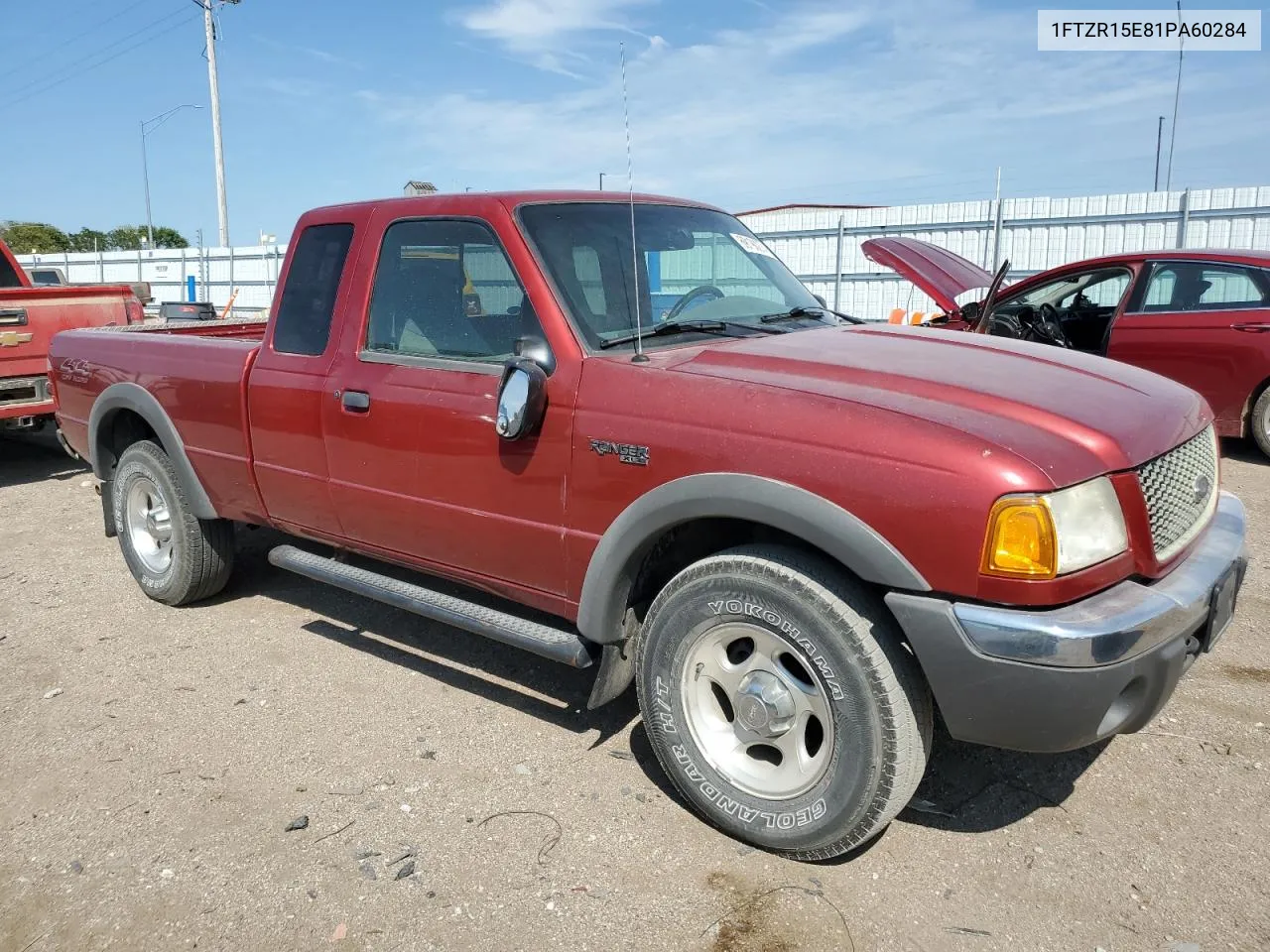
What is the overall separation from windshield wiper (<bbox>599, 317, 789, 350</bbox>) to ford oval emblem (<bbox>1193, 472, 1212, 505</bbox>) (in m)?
1.43

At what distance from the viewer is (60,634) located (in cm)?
472

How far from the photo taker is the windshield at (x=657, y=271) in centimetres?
330

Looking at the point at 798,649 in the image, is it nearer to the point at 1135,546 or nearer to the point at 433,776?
the point at 1135,546

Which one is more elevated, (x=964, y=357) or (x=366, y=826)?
(x=964, y=357)

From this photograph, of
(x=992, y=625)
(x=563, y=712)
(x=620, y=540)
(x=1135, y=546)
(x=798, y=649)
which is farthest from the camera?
(x=563, y=712)

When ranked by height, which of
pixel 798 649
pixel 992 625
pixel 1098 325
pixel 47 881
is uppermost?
pixel 1098 325

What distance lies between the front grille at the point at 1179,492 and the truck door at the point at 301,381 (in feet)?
9.65

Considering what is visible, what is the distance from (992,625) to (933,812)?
3.40 feet

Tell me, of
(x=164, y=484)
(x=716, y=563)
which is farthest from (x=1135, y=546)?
(x=164, y=484)

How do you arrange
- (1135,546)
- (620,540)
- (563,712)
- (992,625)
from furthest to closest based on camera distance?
(563,712)
(620,540)
(1135,546)
(992,625)

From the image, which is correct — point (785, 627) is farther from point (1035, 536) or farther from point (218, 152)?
point (218, 152)

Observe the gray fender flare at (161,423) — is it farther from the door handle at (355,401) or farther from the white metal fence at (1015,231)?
the white metal fence at (1015,231)

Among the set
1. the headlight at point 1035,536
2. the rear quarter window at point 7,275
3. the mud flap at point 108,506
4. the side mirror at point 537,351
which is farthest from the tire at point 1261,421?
the rear quarter window at point 7,275

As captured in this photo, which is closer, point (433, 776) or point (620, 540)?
point (620, 540)
